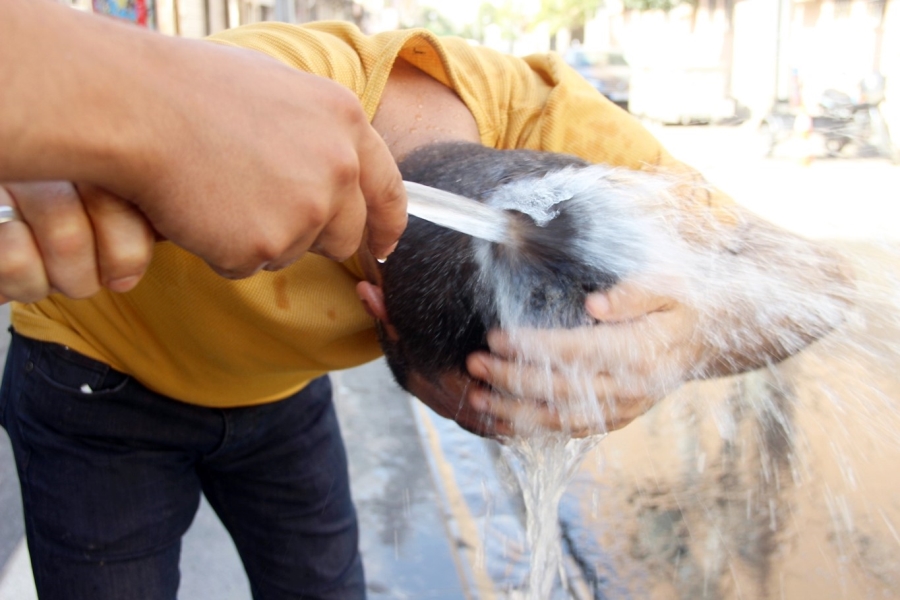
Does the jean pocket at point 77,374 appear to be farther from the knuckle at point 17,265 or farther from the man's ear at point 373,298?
the knuckle at point 17,265

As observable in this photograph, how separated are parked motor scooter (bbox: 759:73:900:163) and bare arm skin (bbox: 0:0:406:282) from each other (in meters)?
8.36

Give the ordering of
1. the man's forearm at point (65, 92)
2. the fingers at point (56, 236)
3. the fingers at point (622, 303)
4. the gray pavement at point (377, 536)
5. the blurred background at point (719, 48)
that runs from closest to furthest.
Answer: the man's forearm at point (65, 92)
the fingers at point (56, 236)
the fingers at point (622, 303)
the gray pavement at point (377, 536)
the blurred background at point (719, 48)

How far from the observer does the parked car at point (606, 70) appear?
1907 cm

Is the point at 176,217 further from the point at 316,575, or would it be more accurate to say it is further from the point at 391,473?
the point at 391,473

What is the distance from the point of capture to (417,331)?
143cm

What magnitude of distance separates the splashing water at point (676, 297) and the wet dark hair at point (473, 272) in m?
0.01

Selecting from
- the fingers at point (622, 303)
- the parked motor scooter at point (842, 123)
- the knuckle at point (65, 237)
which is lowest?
the parked motor scooter at point (842, 123)

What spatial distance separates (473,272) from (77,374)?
97 cm

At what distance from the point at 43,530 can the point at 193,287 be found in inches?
27.6

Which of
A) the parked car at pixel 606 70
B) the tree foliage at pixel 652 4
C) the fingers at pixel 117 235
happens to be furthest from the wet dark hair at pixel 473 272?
the tree foliage at pixel 652 4

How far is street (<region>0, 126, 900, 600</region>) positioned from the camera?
250cm

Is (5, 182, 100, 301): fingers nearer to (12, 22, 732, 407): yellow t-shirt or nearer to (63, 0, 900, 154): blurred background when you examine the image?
(12, 22, 732, 407): yellow t-shirt

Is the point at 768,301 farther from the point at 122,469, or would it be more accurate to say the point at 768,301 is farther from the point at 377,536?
the point at 377,536

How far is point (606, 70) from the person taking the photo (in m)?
20.1
